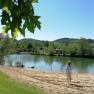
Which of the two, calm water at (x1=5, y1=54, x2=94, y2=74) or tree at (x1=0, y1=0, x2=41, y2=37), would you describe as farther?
calm water at (x1=5, y1=54, x2=94, y2=74)

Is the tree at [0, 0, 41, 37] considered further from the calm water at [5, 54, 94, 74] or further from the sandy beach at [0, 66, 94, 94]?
the calm water at [5, 54, 94, 74]

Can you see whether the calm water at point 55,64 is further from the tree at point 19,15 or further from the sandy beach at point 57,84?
the tree at point 19,15

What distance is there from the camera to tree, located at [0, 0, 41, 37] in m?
3.38

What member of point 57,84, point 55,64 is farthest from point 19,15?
point 55,64

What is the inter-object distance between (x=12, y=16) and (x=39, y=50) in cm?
16363

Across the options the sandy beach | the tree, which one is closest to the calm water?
the sandy beach

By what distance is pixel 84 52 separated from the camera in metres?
137

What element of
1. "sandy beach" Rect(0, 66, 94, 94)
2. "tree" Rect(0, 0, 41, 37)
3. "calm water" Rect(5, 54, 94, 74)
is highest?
"tree" Rect(0, 0, 41, 37)

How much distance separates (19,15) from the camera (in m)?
3.44

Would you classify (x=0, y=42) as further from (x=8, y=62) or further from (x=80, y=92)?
(x=80, y=92)

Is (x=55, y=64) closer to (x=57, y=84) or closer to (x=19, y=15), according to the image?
(x=57, y=84)

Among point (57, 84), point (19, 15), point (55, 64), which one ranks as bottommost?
point (55, 64)

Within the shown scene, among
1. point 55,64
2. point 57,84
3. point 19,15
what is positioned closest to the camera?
point 19,15

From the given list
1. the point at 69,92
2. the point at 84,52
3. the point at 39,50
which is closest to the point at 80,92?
the point at 69,92
